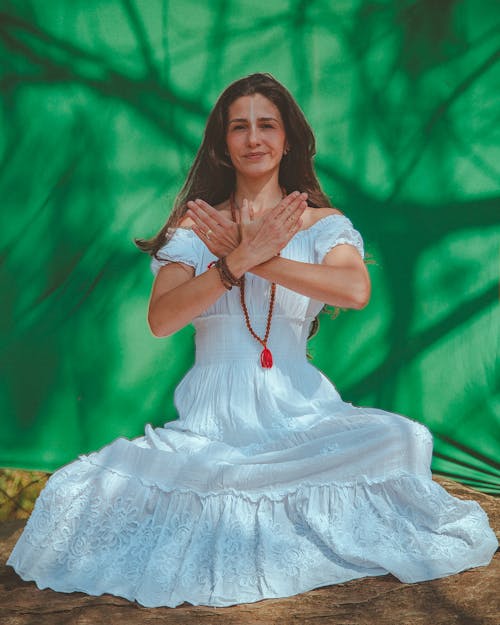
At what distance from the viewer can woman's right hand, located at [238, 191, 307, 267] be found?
107 inches

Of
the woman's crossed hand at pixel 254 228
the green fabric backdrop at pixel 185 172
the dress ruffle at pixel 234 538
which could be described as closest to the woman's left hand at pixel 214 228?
the woman's crossed hand at pixel 254 228

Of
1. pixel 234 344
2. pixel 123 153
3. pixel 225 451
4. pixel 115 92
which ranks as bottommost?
pixel 225 451

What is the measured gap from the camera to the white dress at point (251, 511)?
251 centimetres

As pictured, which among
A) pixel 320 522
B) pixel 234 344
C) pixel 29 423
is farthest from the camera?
pixel 29 423

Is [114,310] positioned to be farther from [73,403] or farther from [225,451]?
[225,451]

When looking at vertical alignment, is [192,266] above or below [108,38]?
below

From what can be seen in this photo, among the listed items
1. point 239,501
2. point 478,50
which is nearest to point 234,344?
point 239,501

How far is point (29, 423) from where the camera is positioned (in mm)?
4090

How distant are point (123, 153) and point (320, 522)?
208 centimetres

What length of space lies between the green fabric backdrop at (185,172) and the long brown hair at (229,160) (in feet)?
3.21

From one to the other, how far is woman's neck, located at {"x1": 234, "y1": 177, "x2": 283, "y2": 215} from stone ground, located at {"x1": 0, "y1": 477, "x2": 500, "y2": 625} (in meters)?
1.18

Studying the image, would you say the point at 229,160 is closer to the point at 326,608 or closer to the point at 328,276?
the point at 328,276

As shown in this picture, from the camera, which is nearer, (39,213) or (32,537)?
(32,537)

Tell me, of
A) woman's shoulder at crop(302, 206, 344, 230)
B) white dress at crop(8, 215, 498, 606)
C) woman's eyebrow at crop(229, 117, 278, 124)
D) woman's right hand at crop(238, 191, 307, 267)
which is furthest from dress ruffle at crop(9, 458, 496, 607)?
woman's eyebrow at crop(229, 117, 278, 124)
